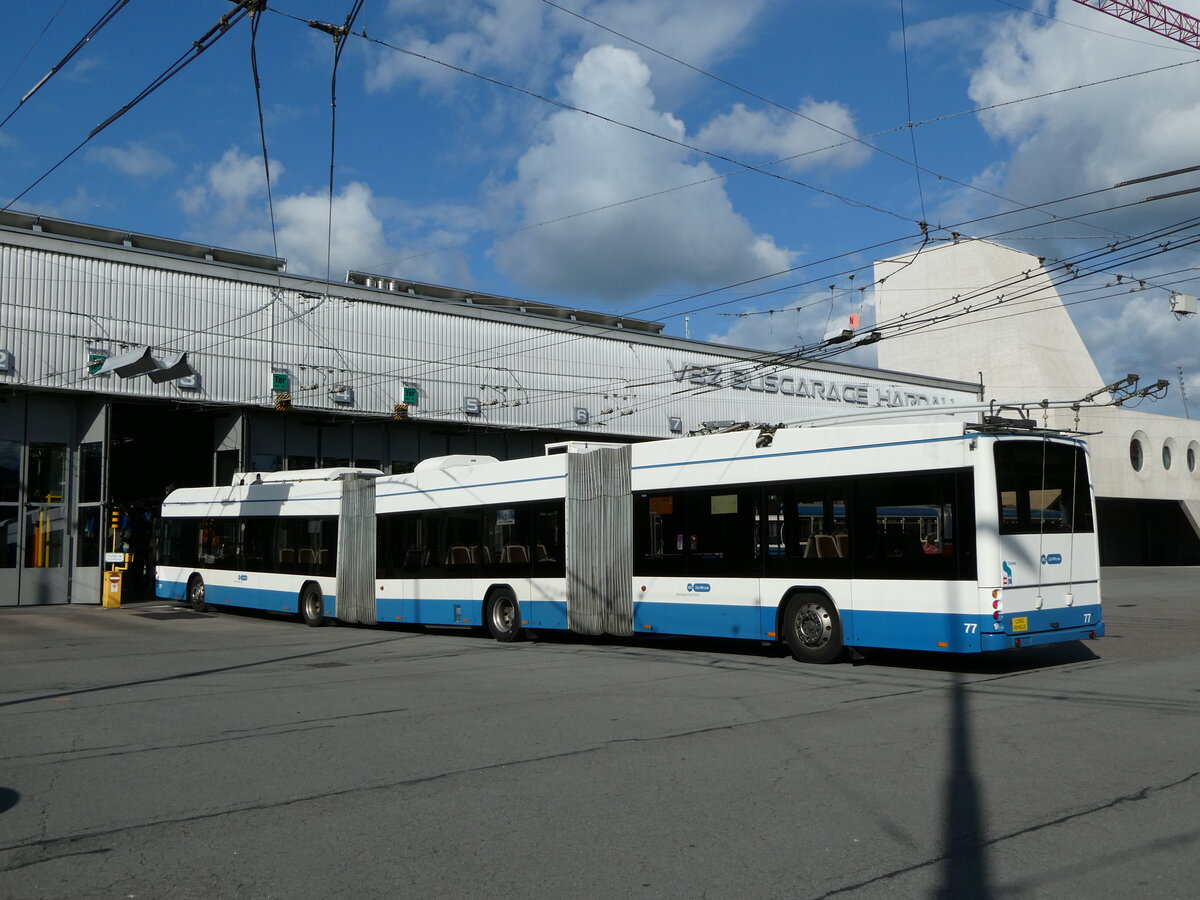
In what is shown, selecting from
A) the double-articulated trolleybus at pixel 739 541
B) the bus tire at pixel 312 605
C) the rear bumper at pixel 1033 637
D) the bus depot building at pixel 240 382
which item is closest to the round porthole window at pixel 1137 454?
the bus depot building at pixel 240 382

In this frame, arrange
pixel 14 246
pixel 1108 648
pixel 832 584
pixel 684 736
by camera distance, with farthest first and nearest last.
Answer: pixel 14 246, pixel 1108 648, pixel 832 584, pixel 684 736

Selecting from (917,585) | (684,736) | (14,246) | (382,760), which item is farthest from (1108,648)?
(14,246)

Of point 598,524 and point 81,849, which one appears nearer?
point 81,849

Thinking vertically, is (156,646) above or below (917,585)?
below

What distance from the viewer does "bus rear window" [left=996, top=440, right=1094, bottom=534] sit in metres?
12.8

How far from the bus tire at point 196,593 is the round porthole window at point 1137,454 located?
50021 millimetres

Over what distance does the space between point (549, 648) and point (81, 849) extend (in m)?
12.0

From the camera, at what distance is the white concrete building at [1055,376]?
58.3m

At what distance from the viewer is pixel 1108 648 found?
51.4 ft

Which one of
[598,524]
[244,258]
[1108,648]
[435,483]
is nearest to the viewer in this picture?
[1108,648]

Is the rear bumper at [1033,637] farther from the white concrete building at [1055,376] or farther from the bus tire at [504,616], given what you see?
the white concrete building at [1055,376]

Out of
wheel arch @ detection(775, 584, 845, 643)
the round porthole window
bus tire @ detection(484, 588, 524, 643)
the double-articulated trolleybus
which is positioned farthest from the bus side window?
the round porthole window

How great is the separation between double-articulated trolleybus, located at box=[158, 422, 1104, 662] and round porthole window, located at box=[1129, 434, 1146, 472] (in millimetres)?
48869

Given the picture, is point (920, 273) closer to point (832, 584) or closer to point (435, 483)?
point (435, 483)
